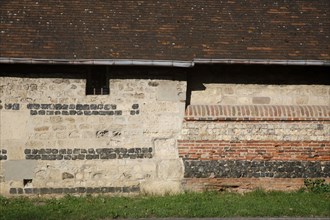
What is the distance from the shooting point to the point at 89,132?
8359 mm

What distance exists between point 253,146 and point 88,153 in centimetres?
359

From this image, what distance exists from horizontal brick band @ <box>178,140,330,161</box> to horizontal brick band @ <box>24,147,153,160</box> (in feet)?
3.01

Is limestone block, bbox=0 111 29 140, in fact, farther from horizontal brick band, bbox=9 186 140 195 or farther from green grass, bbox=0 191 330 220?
green grass, bbox=0 191 330 220

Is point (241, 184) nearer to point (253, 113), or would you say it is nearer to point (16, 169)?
point (253, 113)

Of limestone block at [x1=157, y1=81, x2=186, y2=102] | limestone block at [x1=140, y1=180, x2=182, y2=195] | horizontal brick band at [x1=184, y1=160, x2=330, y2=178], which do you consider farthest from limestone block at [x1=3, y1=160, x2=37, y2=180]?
horizontal brick band at [x1=184, y1=160, x2=330, y2=178]

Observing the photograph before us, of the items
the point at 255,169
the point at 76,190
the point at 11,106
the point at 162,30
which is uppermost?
the point at 162,30

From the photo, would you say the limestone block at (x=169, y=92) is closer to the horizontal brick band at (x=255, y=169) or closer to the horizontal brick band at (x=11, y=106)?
the horizontal brick band at (x=255, y=169)

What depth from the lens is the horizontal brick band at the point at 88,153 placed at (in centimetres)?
827

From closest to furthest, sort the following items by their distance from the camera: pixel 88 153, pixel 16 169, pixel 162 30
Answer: pixel 16 169, pixel 88 153, pixel 162 30

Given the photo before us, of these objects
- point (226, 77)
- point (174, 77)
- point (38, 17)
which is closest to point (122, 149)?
point (174, 77)

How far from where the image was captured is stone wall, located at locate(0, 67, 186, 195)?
26.9 feet

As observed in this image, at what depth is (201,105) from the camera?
8.76 m

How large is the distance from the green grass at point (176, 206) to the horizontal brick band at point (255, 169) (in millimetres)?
414

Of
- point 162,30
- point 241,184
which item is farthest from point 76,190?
point 162,30
